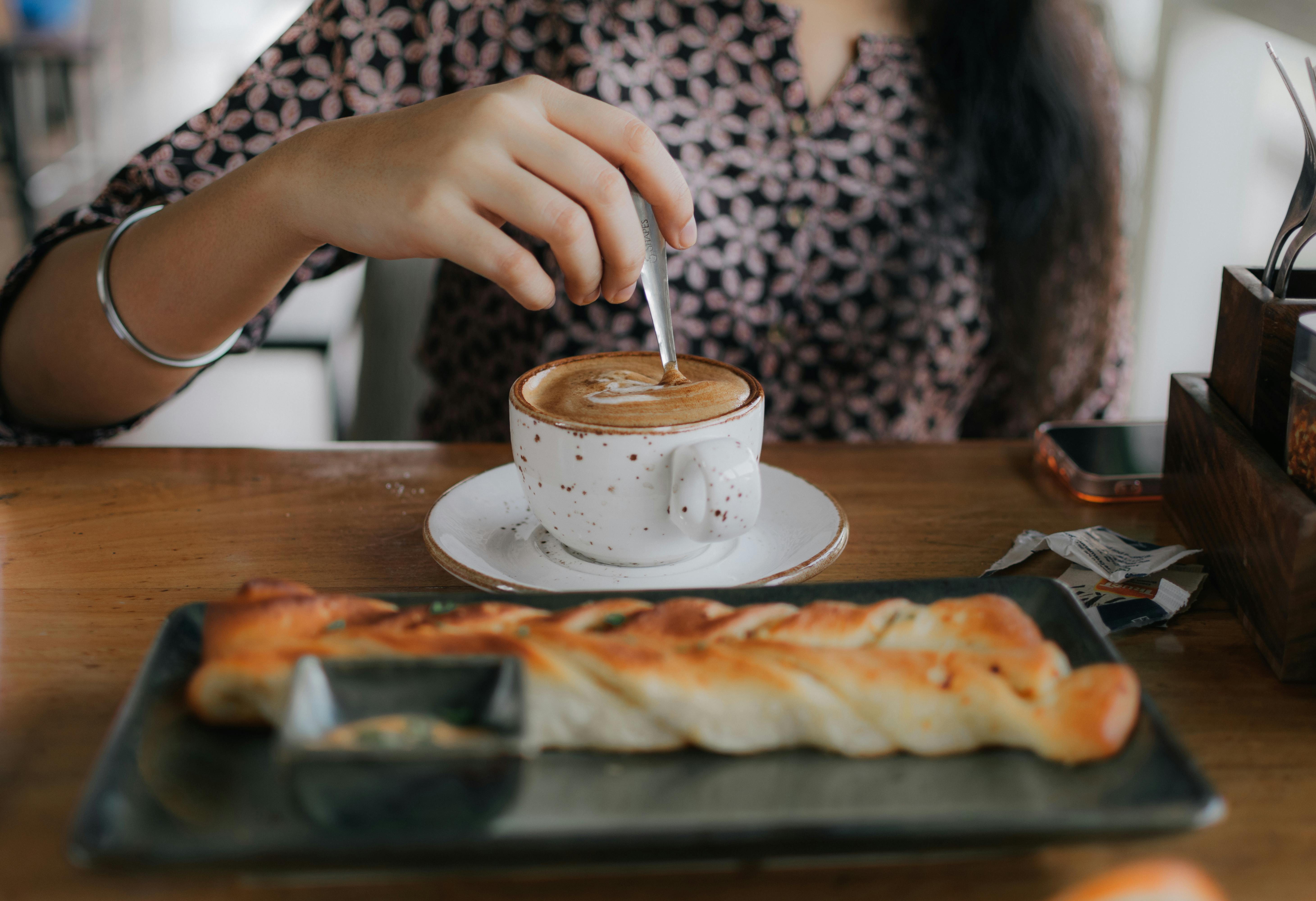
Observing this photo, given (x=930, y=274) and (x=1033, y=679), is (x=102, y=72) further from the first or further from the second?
(x=1033, y=679)

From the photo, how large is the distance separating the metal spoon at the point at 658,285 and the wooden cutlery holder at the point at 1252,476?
402 millimetres

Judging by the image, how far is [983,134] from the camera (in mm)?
1438

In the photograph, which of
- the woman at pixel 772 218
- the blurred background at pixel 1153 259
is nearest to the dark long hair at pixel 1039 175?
the woman at pixel 772 218

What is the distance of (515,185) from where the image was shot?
699mm

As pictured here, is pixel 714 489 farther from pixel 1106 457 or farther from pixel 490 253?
pixel 1106 457

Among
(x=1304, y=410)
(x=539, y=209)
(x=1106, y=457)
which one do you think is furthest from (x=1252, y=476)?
(x=539, y=209)

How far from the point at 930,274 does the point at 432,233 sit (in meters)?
0.91

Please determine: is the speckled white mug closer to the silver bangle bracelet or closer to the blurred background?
the silver bangle bracelet

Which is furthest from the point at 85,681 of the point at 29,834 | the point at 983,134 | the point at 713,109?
the point at 983,134

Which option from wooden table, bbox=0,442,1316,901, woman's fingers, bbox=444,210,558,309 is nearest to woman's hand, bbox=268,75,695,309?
woman's fingers, bbox=444,210,558,309

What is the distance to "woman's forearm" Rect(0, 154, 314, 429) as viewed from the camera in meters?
0.89

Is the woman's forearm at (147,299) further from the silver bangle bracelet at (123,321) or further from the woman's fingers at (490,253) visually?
the woman's fingers at (490,253)

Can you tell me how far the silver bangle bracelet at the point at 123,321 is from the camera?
1007 mm

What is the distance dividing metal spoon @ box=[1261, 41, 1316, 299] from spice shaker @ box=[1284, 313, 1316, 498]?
0.07m
